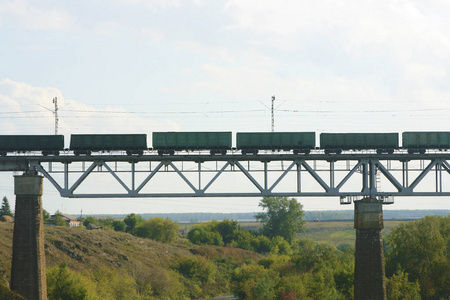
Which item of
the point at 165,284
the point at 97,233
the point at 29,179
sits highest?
the point at 29,179

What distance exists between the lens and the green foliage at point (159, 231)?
507 ft

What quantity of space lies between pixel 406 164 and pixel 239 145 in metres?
14.7

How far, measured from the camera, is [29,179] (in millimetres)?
47781

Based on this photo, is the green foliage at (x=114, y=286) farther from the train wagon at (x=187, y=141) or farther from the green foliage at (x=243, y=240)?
the green foliage at (x=243, y=240)

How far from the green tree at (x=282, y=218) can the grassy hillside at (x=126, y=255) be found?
2880 cm

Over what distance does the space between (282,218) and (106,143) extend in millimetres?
121672

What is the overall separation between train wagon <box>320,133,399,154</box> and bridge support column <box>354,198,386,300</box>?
196 inches

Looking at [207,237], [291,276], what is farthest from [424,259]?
[207,237]

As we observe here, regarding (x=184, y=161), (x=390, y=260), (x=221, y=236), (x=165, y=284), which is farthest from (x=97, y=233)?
(x=184, y=161)

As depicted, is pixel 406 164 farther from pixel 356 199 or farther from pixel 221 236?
pixel 221 236

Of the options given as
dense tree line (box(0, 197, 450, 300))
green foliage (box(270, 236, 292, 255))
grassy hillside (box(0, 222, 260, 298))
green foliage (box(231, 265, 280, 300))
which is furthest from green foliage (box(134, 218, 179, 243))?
green foliage (box(231, 265, 280, 300))

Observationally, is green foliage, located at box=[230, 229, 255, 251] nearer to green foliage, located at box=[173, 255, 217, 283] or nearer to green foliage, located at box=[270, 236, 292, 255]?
green foliage, located at box=[270, 236, 292, 255]

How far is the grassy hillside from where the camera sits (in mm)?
98188

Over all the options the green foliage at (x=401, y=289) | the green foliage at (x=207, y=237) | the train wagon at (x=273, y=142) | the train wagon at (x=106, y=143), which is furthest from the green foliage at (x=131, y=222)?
the train wagon at (x=273, y=142)
